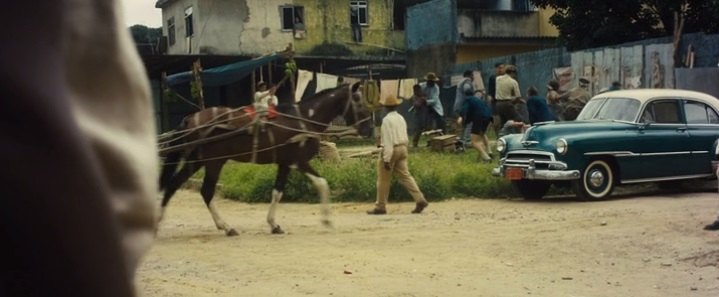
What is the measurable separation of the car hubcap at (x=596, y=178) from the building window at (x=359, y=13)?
23907 mm

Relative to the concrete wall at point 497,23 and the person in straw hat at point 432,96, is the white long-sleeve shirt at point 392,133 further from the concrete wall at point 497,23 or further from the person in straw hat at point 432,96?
the concrete wall at point 497,23

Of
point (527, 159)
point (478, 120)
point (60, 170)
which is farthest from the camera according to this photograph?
point (478, 120)

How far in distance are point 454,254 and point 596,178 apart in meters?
4.98

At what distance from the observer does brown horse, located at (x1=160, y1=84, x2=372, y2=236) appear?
10391 millimetres

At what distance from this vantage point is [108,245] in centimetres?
74

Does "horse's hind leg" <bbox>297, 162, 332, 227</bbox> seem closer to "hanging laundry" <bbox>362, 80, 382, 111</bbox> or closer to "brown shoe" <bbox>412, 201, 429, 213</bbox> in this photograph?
"brown shoe" <bbox>412, 201, 429, 213</bbox>

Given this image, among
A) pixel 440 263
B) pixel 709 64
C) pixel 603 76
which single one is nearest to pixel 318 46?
pixel 603 76

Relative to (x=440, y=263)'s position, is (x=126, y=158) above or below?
above

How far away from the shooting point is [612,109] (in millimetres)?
13430

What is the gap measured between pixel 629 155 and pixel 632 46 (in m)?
5.94

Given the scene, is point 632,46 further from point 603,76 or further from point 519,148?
point 519,148

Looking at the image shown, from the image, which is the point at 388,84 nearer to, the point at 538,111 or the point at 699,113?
the point at 538,111

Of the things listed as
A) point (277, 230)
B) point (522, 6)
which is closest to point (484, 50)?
point (522, 6)

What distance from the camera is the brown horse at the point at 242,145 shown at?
1039 centimetres
